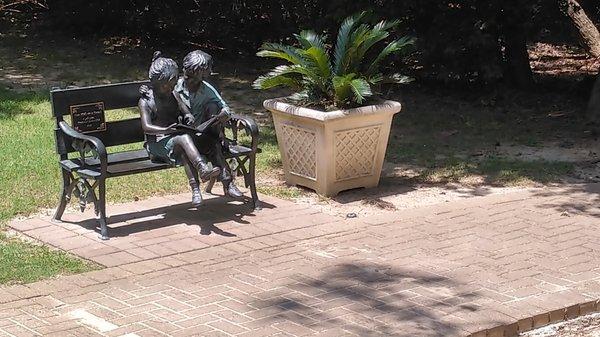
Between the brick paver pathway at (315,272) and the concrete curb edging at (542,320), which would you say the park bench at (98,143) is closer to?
the brick paver pathway at (315,272)

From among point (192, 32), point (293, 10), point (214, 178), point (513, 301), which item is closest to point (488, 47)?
point (293, 10)

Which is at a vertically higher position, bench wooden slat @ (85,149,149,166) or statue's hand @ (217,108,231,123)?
statue's hand @ (217,108,231,123)

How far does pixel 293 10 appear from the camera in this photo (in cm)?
1415

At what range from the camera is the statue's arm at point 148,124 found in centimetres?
735

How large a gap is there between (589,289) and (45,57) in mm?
9858

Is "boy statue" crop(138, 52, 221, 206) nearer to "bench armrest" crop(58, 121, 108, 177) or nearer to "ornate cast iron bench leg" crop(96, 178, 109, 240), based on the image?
"bench armrest" crop(58, 121, 108, 177)

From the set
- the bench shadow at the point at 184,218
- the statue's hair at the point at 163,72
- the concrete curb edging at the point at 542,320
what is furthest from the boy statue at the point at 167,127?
the concrete curb edging at the point at 542,320

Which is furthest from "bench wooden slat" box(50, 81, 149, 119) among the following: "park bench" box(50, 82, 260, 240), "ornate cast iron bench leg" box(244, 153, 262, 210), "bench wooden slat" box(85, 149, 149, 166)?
"ornate cast iron bench leg" box(244, 153, 262, 210)

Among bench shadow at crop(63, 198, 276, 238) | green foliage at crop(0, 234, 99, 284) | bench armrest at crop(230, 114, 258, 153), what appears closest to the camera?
green foliage at crop(0, 234, 99, 284)

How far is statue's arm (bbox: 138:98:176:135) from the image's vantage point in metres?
7.35

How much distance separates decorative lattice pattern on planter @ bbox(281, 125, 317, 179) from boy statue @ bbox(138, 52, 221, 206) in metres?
1.17

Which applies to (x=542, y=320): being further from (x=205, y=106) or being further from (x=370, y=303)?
(x=205, y=106)

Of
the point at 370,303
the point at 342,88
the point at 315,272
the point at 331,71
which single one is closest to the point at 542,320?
the point at 370,303

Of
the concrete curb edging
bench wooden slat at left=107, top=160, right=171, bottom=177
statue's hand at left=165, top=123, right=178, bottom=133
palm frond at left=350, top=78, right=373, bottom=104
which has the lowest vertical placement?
the concrete curb edging
